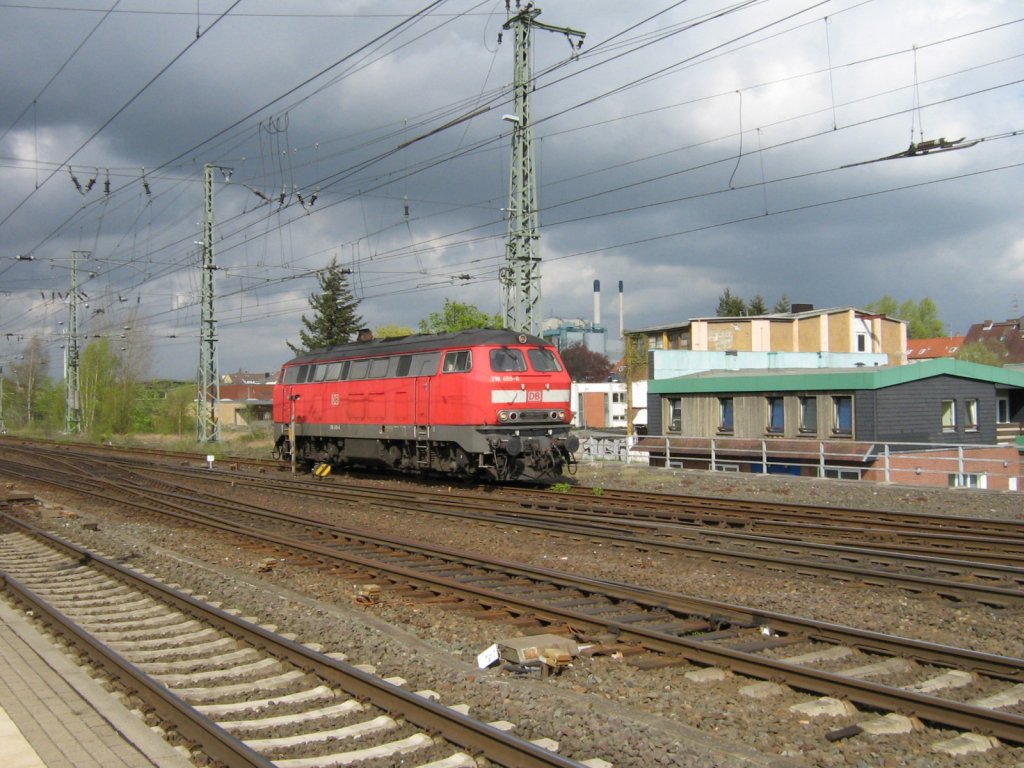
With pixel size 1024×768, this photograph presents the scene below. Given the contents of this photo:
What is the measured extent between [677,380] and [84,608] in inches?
1049

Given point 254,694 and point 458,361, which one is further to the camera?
point 458,361

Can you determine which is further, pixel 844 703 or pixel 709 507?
pixel 709 507

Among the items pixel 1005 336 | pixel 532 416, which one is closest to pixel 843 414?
pixel 532 416

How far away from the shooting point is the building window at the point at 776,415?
29766mm

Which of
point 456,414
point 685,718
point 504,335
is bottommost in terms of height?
point 685,718

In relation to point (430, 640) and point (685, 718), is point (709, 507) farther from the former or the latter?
point (685, 718)

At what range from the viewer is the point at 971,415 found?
3102 centimetres

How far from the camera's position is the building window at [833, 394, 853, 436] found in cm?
2794

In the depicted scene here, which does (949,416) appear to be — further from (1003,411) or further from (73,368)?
(73,368)

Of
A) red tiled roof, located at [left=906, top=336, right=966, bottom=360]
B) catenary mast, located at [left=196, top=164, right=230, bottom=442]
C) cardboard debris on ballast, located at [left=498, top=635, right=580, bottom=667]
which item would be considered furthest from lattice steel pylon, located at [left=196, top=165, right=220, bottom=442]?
red tiled roof, located at [left=906, top=336, right=966, bottom=360]

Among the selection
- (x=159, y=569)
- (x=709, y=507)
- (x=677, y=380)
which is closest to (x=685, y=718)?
(x=159, y=569)

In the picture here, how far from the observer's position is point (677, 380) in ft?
110

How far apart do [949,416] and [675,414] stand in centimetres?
962

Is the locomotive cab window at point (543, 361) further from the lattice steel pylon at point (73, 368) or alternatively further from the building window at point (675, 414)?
the lattice steel pylon at point (73, 368)
